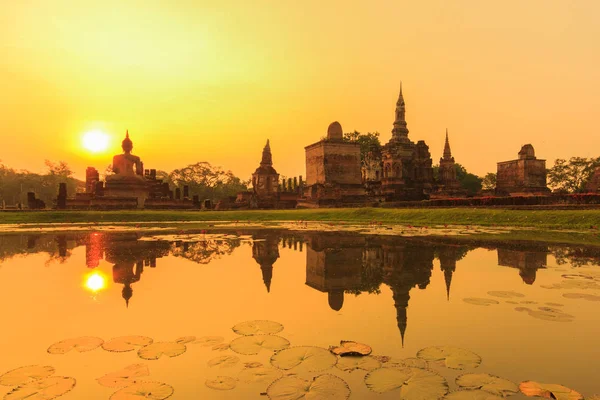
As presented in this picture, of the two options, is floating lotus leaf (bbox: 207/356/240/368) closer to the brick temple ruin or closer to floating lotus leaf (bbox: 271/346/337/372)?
floating lotus leaf (bbox: 271/346/337/372)

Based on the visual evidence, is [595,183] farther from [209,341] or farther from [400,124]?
[209,341]

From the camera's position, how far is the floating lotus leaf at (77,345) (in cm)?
345

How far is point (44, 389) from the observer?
273cm

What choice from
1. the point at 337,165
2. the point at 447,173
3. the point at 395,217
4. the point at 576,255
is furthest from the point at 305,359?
the point at 447,173

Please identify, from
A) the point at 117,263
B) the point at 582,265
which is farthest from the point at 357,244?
the point at 117,263

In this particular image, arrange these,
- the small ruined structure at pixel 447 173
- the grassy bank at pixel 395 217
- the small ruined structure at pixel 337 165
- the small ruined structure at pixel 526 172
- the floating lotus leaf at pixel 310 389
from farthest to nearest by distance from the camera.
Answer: the small ruined structure at pixel 447 173
the small ruined structure at pixel 526 172
the small ruined structure at pixel 337 165
the grassy bank at pixel 395 217
the floating lotus leaf at pixel 310 389

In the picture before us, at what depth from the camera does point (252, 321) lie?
13.8 ft

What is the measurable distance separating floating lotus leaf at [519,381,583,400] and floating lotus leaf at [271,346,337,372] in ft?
4.55

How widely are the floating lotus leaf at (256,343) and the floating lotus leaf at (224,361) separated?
147 mm

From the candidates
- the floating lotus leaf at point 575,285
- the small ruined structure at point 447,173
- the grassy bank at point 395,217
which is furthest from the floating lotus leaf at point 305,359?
the small ruined structure at point 447,173

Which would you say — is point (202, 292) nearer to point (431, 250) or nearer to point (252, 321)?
point (252, 321)

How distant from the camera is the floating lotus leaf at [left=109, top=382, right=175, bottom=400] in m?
2.62

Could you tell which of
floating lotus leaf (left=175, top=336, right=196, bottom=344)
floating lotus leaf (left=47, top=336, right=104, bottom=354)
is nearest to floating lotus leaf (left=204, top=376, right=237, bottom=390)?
floating lotus leaf (left=175, top=336, right=196, bottom=344)

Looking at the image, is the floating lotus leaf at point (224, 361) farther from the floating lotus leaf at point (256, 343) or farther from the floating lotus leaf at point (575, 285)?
the floating lotus leaf at point (575, 285)
